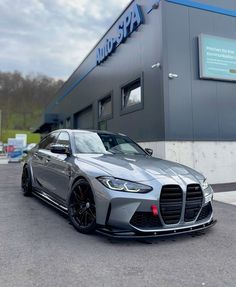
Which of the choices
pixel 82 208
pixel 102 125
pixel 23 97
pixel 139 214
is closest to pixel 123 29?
pixel 102 125

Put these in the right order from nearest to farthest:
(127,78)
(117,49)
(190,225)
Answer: (190,225) < (127,78) < (117,49)

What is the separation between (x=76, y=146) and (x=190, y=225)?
227cm

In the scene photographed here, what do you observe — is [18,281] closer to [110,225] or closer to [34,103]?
[110,225]

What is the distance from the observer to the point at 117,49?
1256 centimetres

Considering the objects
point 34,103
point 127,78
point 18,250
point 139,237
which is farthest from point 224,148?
point 34,103

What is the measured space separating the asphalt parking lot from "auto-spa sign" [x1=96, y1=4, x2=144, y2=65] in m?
8.06

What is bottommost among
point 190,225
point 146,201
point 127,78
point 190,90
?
point 190,225

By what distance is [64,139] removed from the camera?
5.61 m

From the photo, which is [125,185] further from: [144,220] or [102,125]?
[102,125]

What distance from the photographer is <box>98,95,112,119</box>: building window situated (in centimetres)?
1395

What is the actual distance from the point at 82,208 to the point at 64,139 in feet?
5.85

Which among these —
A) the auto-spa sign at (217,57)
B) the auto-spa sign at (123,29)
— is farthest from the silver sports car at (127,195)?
the auto-spa sign at (123,29)

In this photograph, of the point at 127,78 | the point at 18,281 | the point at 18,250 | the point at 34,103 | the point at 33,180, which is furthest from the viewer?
the point at 34,103

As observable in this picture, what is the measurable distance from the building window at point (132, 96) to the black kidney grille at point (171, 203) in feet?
22.5
